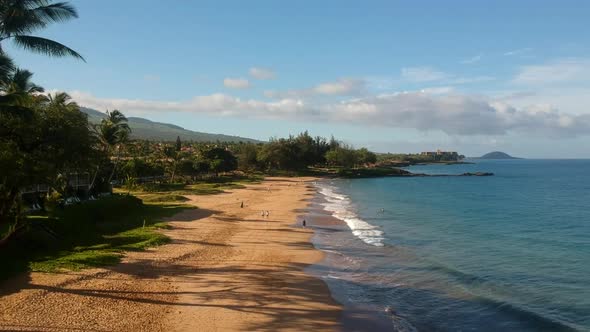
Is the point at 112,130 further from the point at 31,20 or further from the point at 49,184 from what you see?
the point at 31,20

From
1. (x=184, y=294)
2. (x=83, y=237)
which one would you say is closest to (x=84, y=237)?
(x=83, y=237)

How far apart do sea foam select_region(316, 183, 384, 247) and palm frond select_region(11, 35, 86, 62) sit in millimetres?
19916

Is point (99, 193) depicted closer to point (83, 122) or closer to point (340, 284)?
point (83, 122)

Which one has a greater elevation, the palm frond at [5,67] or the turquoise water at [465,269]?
the palm frond at [5,67]

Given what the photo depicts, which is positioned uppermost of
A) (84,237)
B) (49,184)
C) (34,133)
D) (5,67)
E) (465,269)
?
(5,67)

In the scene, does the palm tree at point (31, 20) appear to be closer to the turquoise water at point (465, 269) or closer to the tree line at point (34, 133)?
the tree line at point (34, 133)

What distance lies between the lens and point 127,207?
33938 mm

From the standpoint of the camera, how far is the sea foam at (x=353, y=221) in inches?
1184

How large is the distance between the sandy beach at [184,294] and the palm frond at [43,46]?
7658 mm

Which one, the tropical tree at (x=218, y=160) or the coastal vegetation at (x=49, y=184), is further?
the tropical tree at (x=218, y=160)

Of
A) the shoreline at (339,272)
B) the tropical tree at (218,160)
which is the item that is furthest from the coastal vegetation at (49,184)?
the tropical tree at (218,160)

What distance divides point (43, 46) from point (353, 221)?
28.7 meters

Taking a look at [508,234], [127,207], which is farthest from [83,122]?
Result: [508,234]

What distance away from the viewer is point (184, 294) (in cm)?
1542
